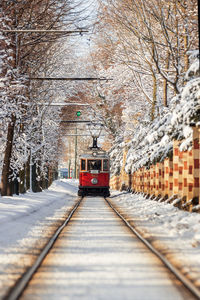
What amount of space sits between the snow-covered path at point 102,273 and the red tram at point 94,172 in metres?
21.5

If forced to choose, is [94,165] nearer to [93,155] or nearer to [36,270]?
[93,155]

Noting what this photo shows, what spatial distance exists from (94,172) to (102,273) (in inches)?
980

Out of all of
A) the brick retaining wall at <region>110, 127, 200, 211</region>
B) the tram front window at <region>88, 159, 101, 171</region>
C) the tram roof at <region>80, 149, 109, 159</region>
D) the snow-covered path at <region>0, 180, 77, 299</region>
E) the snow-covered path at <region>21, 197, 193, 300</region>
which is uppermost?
the tram roof at <region>80, 149, 109, 159</region>

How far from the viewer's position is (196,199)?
1319cm

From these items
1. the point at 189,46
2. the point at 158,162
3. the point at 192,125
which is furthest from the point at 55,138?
the point at 192,125

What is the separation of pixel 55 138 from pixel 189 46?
735 inches

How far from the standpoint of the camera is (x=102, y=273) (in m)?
5.88

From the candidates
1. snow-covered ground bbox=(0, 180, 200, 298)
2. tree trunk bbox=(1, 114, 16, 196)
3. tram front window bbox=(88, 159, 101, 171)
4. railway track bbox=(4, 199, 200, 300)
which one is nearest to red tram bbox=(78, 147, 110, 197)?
tram front window bbox=(88, 159, 101, 171)

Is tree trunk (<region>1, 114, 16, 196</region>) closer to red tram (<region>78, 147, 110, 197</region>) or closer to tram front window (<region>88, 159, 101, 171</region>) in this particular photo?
red tram (<region>78, 147, 110, 197</region>)

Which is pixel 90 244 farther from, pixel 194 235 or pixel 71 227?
pixel 71 227

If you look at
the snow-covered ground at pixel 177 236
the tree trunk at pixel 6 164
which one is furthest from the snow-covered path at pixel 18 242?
the tree trunk at pixel 6 164

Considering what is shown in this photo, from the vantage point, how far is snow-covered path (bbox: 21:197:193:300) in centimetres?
488

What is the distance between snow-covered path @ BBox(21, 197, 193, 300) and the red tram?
70.7 feet

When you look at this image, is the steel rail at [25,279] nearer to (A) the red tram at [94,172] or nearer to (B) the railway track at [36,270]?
(B) the railway track at [36,270]
